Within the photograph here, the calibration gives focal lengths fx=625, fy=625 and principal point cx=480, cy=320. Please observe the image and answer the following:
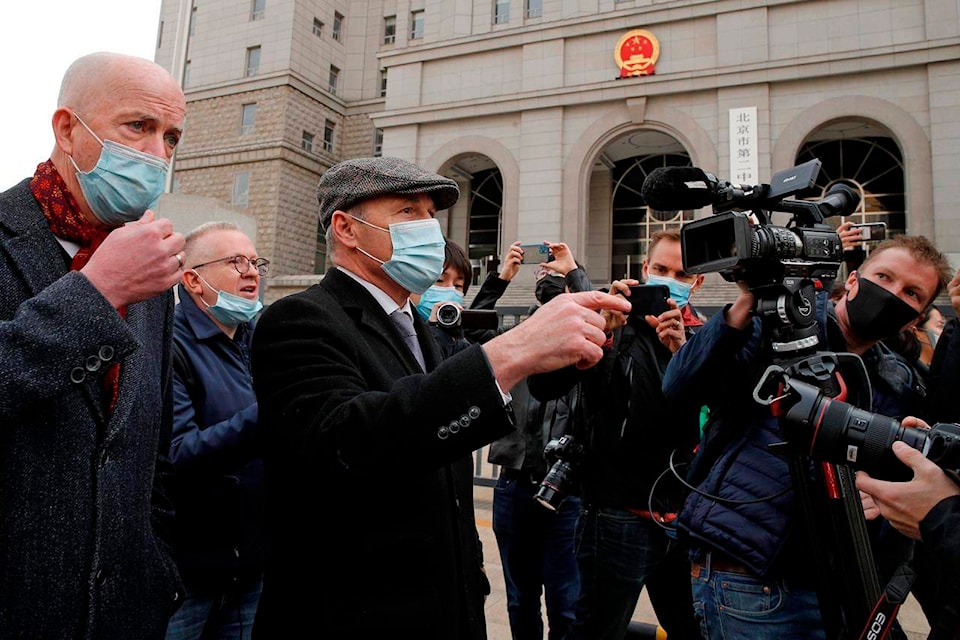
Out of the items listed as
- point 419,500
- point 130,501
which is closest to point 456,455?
point 419,500

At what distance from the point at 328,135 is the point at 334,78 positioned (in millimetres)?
3018

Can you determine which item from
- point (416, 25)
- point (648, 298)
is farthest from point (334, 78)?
point (648, 298)

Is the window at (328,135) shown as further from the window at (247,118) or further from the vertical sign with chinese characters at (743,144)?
the vertical sign with chinese characters at (743,144)

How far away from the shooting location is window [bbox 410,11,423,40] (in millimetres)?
28969

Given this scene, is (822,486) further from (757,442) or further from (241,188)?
(241,188)

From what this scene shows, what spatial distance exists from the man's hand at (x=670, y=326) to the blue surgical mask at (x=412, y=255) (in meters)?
1.40

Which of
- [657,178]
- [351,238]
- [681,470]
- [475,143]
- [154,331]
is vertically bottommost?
[681,470]

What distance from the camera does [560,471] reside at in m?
3.12

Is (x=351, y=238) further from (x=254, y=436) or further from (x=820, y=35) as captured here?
(x=820, y=35)

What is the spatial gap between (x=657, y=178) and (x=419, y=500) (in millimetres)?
1445

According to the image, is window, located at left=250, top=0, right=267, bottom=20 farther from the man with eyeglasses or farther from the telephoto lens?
the telephoto lens

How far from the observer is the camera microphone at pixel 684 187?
2.26 meters

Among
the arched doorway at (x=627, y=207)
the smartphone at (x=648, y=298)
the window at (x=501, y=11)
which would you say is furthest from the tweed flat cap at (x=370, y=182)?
the window at (x=501, y=11)

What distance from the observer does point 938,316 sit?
5.68 m
